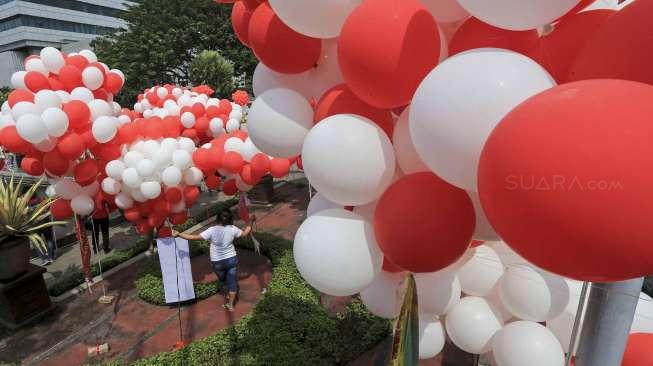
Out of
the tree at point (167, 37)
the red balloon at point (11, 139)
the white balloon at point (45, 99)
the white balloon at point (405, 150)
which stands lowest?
the red balloon at point (11, 139)


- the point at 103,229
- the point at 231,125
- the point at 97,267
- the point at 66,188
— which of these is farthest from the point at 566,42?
the point at 103,229

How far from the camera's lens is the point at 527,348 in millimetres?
1922

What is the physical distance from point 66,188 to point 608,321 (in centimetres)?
597

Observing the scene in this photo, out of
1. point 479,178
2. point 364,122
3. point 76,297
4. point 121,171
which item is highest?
point 364,122

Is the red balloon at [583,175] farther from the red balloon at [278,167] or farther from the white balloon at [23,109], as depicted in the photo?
the white balloon at [23,109]

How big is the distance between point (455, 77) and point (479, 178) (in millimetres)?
330

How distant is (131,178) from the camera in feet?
15.0

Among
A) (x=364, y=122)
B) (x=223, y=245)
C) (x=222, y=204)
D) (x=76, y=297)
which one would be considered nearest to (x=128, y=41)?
(x=222, y=204)

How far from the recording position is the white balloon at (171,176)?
4672 millimetres

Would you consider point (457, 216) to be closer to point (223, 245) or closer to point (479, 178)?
point (479, 178)

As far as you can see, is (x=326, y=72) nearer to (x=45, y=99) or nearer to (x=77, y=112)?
(x=77, y=112)

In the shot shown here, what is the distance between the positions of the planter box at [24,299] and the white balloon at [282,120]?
5086 mm

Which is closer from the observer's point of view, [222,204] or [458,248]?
[458,248]

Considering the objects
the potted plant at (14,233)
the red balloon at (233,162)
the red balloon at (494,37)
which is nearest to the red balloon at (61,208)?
the potted plant at (14,233)
